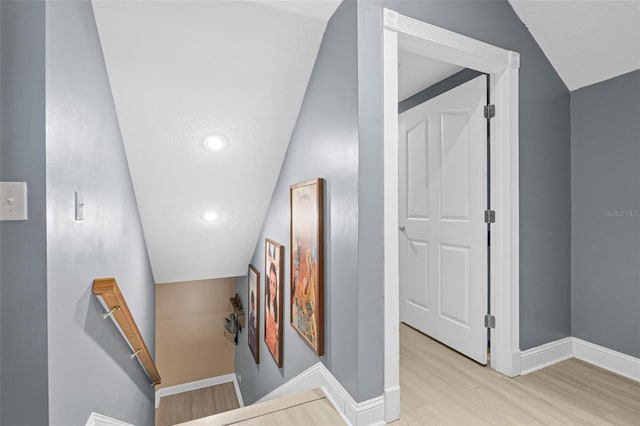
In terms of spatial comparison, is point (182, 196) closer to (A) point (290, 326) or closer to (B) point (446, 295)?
(A) point (290, 326)

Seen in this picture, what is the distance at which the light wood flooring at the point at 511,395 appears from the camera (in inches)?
62.9

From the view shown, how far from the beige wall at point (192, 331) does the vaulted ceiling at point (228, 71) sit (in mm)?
2494

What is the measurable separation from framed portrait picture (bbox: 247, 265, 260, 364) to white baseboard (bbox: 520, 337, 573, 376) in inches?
94.1

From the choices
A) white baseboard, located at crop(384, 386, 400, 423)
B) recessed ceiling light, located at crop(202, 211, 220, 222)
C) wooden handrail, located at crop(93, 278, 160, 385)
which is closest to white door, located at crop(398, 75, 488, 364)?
white baseboard, located at crop(384, 386, 400, 423)

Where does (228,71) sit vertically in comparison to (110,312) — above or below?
above

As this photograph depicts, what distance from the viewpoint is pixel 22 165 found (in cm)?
94

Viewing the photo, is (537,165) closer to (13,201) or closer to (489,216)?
(489,216)

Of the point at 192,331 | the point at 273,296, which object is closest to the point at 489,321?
the point at 273,296

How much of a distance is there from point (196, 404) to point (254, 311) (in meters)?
2.23

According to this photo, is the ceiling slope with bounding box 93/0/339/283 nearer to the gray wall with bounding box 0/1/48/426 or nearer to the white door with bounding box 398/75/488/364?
the gray wall with bounding box 0/1/48/426

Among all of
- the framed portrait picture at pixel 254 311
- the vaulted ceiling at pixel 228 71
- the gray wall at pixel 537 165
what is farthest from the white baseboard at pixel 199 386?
the gray wall at pixel 537 165

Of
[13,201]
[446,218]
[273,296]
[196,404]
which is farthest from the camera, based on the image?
[196,404]

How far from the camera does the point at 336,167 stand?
1.66 m

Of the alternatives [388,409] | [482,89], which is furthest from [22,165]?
[482,89]
